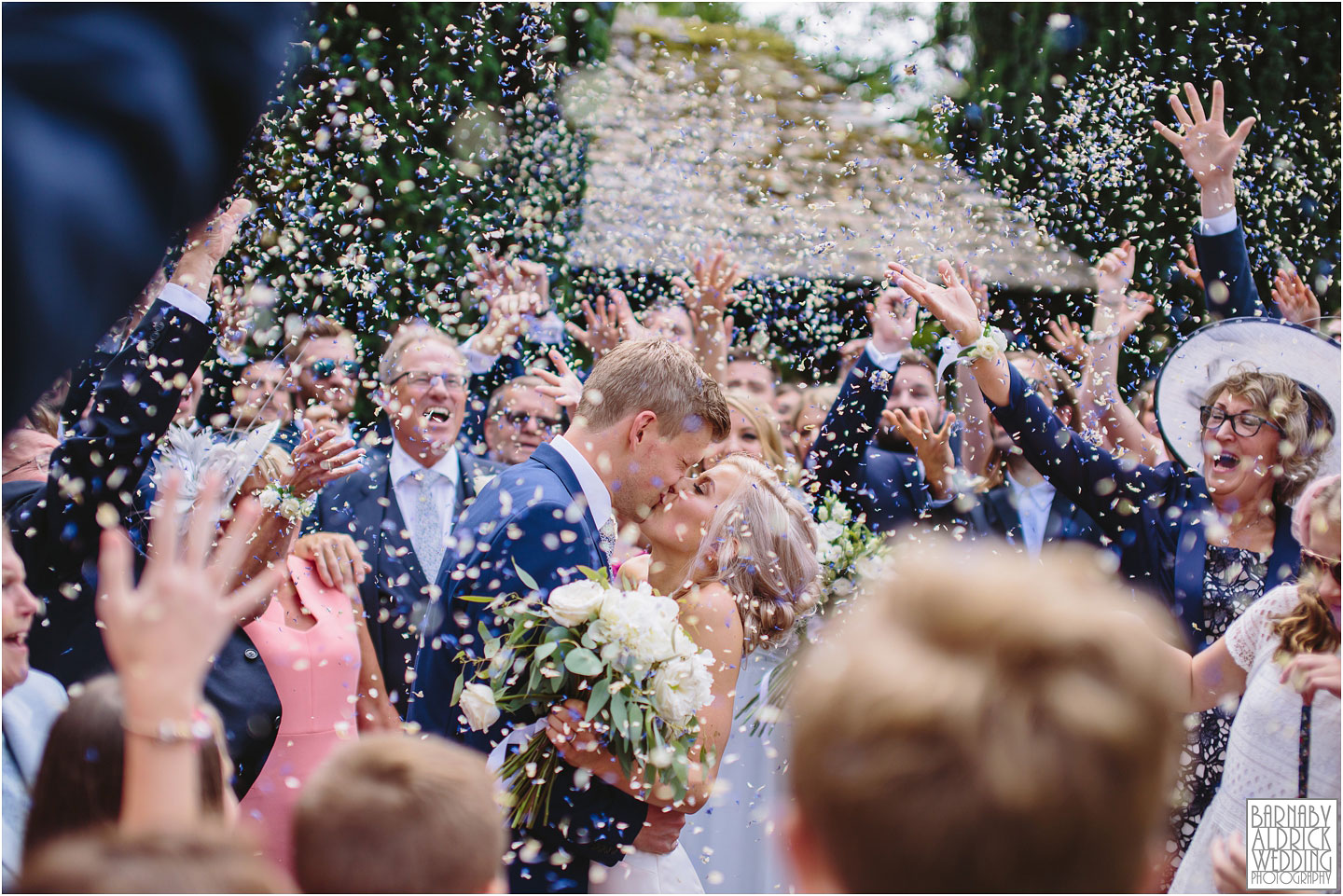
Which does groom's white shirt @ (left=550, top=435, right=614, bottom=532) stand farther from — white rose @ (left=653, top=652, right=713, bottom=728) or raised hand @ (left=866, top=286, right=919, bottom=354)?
raised hand @ (left=866, top=286, right=919, bottom=354)

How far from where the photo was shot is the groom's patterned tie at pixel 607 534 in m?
3.18

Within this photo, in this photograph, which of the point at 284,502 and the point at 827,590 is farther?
the point at 827,590

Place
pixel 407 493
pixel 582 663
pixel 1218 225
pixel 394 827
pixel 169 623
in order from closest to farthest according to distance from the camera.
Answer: pixel 169 623 < pixel 394 827 < pixel 582 663 < pixel 1218 225 < pixel 407 493

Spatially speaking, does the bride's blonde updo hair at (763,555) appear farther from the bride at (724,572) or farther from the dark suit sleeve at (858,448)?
the dark suit sleeve at (858,448)

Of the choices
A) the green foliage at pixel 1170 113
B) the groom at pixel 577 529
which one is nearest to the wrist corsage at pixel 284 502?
the groom at pixel 577 529

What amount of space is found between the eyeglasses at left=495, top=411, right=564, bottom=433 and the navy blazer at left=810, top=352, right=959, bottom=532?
1427 millimetres

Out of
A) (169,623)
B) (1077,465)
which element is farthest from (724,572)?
(169,623)

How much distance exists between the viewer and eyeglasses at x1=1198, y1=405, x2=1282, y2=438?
367 cm

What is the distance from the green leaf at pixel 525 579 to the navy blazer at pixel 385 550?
157cm

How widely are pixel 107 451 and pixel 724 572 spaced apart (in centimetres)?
196

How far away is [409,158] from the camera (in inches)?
215

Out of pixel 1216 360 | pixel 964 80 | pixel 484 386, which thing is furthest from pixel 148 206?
pixel 964 80

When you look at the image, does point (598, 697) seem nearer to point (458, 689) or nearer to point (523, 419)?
point (458, 689)

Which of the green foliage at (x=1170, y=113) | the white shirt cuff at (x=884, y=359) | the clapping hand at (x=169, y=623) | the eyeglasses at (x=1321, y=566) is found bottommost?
the clapping hand at (x=169, y=623)
